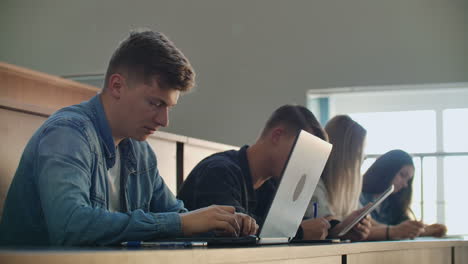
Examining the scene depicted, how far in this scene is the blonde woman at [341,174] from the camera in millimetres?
2559

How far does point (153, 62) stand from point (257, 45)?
3.76m

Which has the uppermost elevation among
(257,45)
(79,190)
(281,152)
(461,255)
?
(257,45)

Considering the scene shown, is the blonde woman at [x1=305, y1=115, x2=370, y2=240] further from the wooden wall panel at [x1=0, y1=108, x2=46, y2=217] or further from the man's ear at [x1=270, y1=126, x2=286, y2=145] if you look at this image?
the wooden wall panel at [x1=0, y1=108, x2=46, y2=217]

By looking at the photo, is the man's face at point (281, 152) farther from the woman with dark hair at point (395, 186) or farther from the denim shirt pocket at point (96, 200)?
the woman with dark hair at point (395, 186)

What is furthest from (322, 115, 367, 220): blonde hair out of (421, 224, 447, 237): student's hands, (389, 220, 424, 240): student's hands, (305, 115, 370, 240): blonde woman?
(421, 224, 447, 237): student's hands

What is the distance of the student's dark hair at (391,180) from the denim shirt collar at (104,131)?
82.5 inches

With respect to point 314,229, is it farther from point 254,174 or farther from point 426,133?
point 426,133

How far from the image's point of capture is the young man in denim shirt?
3.81 feet

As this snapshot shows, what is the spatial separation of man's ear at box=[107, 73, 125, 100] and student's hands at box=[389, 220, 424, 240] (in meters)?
1.41

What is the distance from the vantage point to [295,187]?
1.58 metres

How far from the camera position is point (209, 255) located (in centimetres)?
82

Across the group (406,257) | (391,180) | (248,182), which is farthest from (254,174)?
A: (391,180)

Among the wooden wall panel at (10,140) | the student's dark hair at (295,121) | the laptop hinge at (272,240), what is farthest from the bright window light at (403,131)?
the laptop hinge at (272,240)

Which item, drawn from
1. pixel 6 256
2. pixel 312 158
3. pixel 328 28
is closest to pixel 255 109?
pixel 328 28
